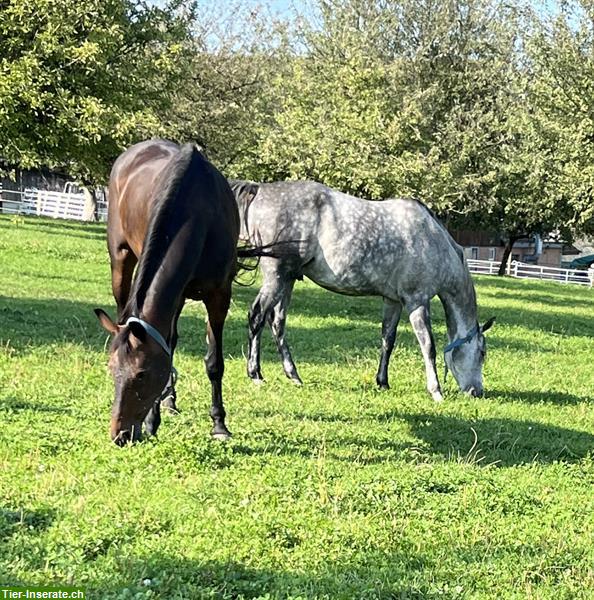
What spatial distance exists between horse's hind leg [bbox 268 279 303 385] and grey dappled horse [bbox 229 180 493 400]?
12 mm

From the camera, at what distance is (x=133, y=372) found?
16.9ft

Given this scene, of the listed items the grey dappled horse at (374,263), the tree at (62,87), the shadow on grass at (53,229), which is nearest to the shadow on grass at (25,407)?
the grey dappled horse at (374,263)

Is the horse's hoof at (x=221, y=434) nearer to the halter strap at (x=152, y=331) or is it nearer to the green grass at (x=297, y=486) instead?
the green grass at (x=297, y=486)

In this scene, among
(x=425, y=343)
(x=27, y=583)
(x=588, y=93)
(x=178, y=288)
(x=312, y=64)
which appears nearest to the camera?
(x=27, y=583)

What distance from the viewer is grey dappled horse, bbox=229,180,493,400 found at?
9.53 m

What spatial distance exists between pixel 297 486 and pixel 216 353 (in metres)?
1.66

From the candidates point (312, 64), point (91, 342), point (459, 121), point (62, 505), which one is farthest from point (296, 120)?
point (62, 505)

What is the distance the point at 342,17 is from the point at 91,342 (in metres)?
23.3

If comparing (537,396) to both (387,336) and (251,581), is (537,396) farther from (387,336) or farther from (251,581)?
(251,581)

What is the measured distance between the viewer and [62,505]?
4562 millimetres

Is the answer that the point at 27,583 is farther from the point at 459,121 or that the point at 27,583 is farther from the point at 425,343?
the point at 459,121

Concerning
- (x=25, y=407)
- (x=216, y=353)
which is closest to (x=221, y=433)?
(x=216, y=353)

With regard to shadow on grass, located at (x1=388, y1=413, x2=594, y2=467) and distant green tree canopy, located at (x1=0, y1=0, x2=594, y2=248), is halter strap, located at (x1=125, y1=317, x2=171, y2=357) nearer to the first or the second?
shadow on grass, located at (x1=388, y1=413, x2=594, y2=467)

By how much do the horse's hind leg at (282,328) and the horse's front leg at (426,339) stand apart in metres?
1.43
